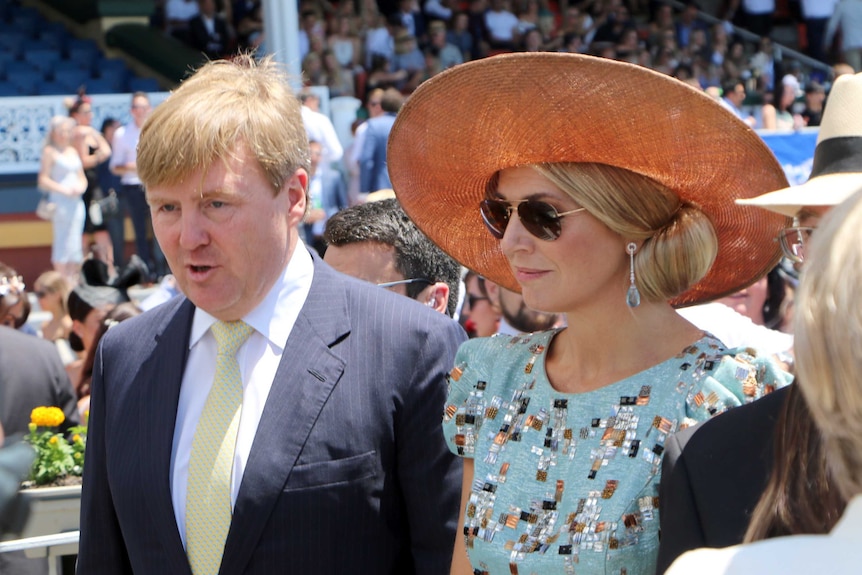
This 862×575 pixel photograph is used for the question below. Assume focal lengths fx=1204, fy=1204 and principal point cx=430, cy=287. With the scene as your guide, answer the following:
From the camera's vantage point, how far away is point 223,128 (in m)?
2.38

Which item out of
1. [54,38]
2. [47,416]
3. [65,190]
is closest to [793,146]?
[65,190]

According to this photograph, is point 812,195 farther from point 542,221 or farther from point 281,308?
point 281,308

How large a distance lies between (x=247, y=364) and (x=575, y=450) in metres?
0.71

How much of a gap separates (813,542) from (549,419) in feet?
3.88

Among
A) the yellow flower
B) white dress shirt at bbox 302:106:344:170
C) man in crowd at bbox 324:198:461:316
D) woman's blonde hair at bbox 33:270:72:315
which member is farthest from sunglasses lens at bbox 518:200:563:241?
white dress shirt at bbox 302:106:344:170

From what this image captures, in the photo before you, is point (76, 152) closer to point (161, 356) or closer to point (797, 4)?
point (161, 356)

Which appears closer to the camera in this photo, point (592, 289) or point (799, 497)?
point (799, 497)

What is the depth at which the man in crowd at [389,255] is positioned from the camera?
361 centimetres

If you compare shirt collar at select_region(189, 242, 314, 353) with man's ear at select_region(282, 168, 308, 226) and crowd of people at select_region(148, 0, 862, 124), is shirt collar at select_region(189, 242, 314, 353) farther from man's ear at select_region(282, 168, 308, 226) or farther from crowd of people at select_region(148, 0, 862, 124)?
crowd of people at select_region(148, 0, 862, 124)

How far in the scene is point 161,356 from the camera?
2.55 meters

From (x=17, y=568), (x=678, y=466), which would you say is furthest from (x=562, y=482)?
(x=17, y=568)

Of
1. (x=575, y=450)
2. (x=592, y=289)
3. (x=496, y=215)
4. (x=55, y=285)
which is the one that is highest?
(x=496, y=215)

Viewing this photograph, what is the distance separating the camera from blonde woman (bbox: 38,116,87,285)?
11.9 meters

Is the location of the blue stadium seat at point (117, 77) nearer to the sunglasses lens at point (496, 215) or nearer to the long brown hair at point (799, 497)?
the sunglasses lens at point (496, 215)
